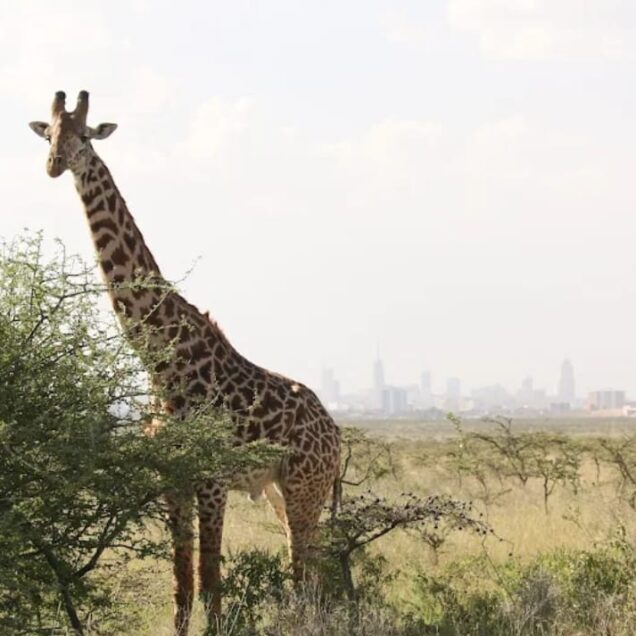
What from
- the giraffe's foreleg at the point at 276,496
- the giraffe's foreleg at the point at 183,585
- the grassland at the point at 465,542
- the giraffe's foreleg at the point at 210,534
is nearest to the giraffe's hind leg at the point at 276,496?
the giraffe's foreleg at the point at 276,496

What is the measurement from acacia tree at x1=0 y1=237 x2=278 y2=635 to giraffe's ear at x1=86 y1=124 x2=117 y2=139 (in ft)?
7.43

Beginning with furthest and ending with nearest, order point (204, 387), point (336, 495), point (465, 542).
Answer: point (465, 542), point (336, 495), point (204, 387)

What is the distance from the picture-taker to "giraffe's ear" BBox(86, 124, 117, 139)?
778cm

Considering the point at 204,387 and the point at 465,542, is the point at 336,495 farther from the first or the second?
the point at 465,542

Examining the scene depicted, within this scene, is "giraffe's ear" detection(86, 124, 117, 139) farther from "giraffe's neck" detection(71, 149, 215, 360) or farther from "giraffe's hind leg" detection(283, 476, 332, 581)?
"giraffe's hind leg" detection(283, 476, 332, 581)

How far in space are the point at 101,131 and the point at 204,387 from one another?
5.63 ft

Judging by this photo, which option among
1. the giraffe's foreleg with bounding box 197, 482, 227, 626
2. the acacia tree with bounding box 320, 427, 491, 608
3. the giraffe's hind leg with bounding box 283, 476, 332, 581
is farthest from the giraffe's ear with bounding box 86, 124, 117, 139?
the acacia tree with bounding box 320, 427, 491, 608

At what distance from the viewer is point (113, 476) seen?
5.73 meters

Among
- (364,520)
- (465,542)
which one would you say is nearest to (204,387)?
(364,520)

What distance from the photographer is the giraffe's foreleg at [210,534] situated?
759cm

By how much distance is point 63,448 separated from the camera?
5.35 m

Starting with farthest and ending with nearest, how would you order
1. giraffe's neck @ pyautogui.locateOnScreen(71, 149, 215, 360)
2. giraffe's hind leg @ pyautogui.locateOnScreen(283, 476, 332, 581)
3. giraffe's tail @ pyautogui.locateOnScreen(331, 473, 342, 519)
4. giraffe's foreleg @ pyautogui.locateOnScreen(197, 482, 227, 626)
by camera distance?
giraffe's tail @ pyautogui.locateOnScreen(331, 473, 342, 519), giraffe's hind leg @ pyautogui.locateOnScreen(283, 476, 332, 581), giraffe's neck @ pyautogui.locateOnScreen(71, 149, 215, 360), giraffe's foreleg @ pyautogui.locateOnScreen(197, 482, 227, 626)

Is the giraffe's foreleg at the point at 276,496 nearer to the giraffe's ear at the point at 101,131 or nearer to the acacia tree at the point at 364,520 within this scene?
the acacia tree at the point at 364,520

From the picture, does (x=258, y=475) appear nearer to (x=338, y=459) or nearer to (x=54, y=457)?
→ (x=338, y=459)
